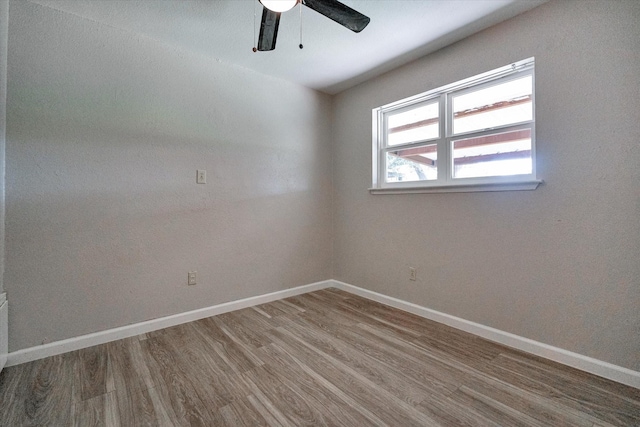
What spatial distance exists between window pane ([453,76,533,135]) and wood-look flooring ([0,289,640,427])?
5.57 ft

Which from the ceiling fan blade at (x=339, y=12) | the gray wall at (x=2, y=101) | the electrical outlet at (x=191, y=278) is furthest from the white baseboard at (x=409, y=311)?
the ceiling fan blade at (x=339, y=12)

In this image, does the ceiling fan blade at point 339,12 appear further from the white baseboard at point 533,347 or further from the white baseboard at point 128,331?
the white baseboard at point 128,331

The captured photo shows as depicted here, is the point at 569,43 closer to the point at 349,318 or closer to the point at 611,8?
the point at 611,8

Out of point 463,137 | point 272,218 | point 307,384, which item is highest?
point 463,137

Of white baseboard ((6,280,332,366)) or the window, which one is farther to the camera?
the window

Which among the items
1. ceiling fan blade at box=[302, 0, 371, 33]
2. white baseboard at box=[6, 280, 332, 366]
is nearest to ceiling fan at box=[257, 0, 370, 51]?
ceiling fan blade at box=[302, 0, 371, 33]

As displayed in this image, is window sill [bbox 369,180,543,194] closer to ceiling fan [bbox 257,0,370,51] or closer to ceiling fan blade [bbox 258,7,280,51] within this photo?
ceiling fan [bbox 257,0,370,51]

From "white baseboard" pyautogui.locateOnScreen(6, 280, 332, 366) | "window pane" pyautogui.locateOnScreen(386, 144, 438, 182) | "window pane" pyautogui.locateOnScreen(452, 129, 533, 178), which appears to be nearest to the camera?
"white baseboard" pyautogui.locateOnScreen(6, 280, 332, 366)

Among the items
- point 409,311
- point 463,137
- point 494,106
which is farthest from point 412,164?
point 409,311

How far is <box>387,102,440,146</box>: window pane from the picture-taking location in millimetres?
2572

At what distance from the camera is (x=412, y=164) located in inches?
108

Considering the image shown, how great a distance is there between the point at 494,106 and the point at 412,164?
0.82m

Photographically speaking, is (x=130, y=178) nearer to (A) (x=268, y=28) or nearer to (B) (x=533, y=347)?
(A) (x=268, y=28)

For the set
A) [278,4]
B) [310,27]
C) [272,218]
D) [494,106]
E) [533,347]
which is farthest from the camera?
[272,218]
